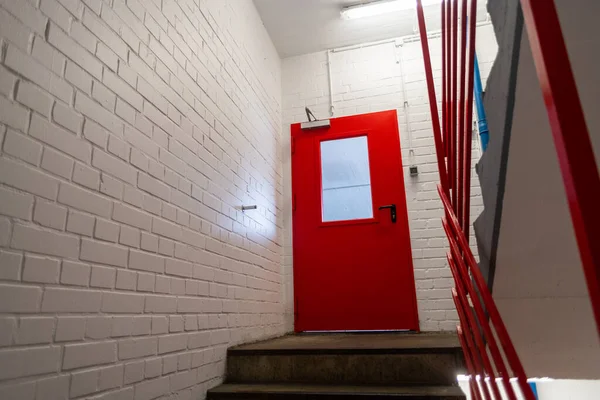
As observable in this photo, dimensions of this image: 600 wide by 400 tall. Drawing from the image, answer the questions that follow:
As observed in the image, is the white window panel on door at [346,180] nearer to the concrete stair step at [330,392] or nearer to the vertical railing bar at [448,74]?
the concrete stair step at [330,392]

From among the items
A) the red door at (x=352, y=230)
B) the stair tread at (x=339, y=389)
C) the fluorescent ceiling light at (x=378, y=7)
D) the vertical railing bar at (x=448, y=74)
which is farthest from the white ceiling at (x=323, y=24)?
the stair tread at (x=339, y=389)

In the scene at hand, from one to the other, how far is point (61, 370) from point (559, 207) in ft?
5.42

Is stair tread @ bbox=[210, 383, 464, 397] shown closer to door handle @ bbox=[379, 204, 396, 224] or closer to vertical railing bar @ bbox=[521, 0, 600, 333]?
vertical railing bar @ bbox=[521, 0, 600, 333]

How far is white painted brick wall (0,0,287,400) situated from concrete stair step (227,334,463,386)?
0.65ft

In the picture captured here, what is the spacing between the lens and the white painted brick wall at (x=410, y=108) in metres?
3.53

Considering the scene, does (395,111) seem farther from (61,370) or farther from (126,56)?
(61,370)

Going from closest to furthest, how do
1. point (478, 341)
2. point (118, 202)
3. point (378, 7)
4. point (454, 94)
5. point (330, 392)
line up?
point (478, 341) < point (454, 94) < point (118, 202) < point (330, 392) < point (378, 7)

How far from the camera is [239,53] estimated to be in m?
3.20

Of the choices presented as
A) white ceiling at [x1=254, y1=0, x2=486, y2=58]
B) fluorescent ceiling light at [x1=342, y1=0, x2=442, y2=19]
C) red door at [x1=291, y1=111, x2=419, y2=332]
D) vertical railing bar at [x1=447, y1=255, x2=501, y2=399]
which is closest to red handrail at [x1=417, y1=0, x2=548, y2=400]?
vertical railing bar at [x1=447, y1=255, x2=501, y2=399]

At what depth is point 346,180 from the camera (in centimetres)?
389

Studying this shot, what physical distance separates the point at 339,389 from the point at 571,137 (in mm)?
1826

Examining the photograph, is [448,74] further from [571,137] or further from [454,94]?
[571,137]

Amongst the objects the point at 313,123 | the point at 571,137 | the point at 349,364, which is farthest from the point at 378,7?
the point at 571,137

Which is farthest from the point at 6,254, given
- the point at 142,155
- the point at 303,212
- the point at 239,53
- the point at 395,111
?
the point at 395,111
